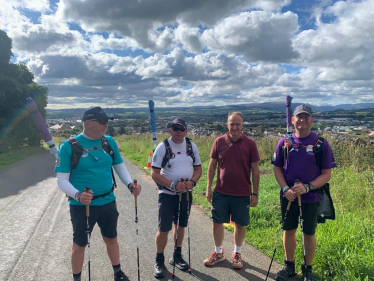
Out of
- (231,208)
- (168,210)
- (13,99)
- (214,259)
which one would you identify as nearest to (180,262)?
(214,259)

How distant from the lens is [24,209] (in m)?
6.22

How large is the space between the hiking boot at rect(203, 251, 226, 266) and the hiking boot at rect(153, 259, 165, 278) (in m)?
0.62

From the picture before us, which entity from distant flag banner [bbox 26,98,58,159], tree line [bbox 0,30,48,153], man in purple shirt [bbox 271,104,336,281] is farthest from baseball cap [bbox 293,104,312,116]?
tree line [bbox 0,30,48,153]

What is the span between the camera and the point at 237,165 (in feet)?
12.1

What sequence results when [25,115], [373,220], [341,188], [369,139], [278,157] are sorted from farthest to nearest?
[25,115], [369,139], [341,188], [373,220], [278,157]

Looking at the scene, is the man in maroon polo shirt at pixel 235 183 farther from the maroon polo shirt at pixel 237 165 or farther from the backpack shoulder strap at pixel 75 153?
the backpack shoulder strap at pixel 75 153

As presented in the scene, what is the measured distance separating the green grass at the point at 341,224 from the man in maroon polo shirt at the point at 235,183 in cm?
80

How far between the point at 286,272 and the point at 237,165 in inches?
59.2

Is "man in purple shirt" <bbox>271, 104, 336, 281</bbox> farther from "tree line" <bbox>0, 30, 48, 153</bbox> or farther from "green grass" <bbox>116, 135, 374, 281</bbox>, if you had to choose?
"tree line" <bbox>0, 30, 48, 153</bbox>

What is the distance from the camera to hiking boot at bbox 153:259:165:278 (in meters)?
→ 3.45

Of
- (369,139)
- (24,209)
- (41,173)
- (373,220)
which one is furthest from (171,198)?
(41,173)

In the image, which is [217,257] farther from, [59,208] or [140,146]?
[140,146]

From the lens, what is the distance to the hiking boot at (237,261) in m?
3.64

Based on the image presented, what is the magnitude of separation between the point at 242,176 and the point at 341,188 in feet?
11.3
